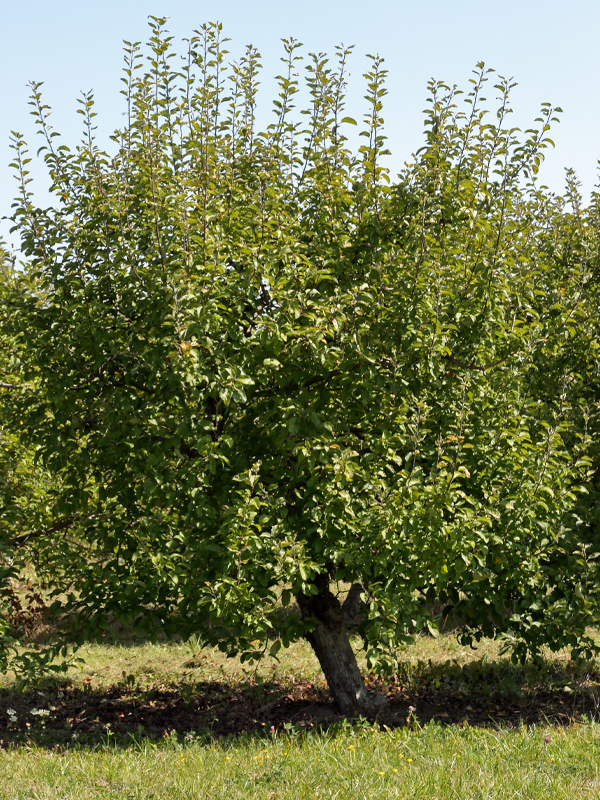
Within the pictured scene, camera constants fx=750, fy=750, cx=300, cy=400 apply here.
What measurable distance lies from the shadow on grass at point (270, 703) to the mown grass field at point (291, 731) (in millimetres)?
23

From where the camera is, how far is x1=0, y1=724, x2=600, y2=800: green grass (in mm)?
4047

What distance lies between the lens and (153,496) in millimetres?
5879

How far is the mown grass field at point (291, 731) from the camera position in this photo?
4.25 metres

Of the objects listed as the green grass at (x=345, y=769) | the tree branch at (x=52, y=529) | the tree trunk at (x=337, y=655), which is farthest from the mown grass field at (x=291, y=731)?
the tree branch at (x=52, y=529)

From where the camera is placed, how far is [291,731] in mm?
6738

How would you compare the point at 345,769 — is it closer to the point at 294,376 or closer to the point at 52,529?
the point at 294,376

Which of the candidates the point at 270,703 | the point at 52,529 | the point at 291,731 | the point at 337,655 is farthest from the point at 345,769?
the point at 52,529

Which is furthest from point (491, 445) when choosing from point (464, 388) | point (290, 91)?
point (290, 91)

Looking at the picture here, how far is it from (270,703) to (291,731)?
1.35m

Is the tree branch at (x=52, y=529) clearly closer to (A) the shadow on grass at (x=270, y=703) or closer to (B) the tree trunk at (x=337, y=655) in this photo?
(A) the shadow on grass at (x=270, y=703)

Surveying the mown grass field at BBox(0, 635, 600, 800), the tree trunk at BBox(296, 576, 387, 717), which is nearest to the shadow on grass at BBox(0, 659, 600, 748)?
the mown grass field at BBox(0, 635, 600, 800)

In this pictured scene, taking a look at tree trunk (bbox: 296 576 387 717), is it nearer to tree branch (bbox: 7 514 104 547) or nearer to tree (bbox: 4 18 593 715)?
tree (bbox: 4 18 593 715)

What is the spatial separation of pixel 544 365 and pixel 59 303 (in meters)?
4.55

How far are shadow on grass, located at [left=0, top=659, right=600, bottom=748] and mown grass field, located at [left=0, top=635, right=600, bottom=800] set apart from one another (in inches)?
0.9
